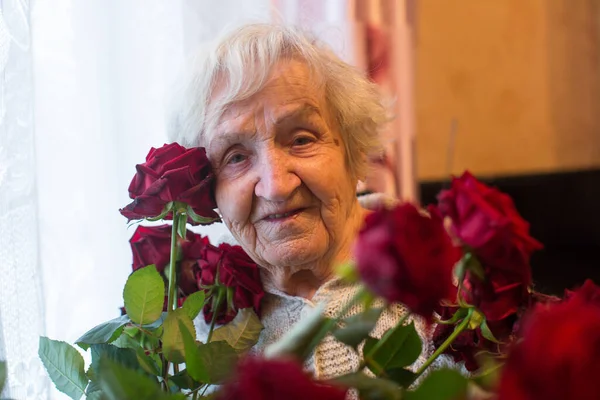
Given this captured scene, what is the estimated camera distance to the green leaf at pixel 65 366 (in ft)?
2.17

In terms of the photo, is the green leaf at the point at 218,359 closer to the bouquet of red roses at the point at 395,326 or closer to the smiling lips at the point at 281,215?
the bouquet of red roses at the point at 395,326

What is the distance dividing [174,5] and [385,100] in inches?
16.6

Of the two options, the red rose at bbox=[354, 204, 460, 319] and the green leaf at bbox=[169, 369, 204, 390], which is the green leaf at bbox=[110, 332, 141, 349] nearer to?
the green leaf at bbox=[169, 369, 204, 390]

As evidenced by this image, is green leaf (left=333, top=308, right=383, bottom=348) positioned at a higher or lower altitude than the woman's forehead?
lower

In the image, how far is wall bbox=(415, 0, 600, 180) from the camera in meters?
2.47

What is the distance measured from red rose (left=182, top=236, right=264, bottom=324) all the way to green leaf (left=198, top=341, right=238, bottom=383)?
363mm

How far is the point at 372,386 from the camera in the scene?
1.50ft

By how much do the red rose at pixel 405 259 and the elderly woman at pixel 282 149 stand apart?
50cm

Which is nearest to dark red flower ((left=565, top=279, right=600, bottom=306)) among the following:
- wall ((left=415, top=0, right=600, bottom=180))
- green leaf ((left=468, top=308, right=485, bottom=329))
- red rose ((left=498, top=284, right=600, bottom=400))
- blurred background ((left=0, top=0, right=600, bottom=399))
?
green leaf ((left=468, top=308, right=485, bottom=329))

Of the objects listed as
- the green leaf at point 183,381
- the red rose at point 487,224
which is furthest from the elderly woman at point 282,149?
the red rose at point 487,224

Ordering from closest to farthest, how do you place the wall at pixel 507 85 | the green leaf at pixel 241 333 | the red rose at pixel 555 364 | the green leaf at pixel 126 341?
the red rose at pixel 555 364, the green leaf at pixel 126 341, the green leaf at pixel 241 333, the wall at pixel 507 85

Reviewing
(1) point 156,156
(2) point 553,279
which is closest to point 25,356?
(1) point 156,156

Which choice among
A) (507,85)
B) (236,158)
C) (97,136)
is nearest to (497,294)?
(236,158)

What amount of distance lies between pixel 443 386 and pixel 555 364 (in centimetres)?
10
